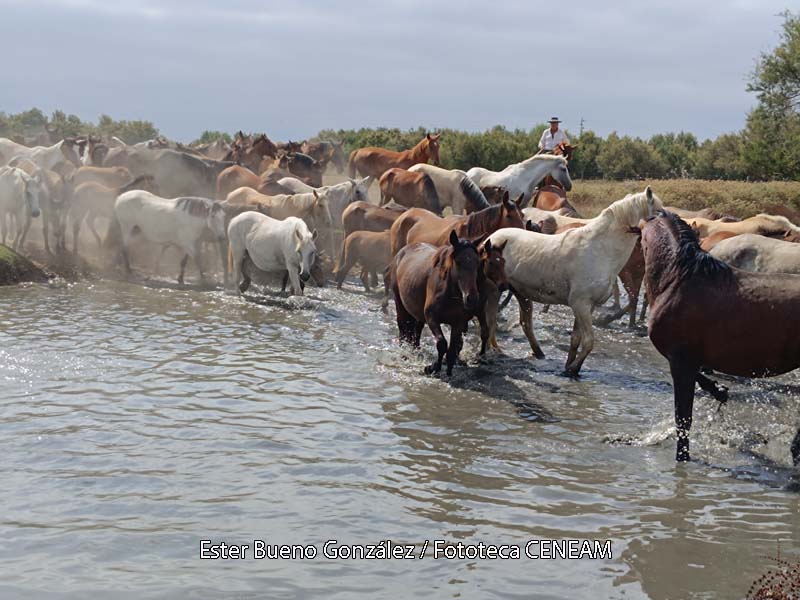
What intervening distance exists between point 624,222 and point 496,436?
3575 millimetres

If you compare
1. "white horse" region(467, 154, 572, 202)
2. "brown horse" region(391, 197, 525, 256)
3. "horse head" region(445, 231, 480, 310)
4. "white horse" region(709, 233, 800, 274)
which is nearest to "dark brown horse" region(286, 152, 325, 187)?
"white horse" region(467, 154, 572, 202)

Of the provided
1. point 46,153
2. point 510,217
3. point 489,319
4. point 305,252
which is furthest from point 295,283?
point 46,153

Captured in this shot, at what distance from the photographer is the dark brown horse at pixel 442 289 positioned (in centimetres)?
957

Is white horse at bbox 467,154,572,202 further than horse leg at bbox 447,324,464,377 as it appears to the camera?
Yes

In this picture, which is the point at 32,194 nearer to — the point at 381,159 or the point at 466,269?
the point at 381,159

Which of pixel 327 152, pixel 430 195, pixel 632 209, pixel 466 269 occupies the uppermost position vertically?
pixel 327 152

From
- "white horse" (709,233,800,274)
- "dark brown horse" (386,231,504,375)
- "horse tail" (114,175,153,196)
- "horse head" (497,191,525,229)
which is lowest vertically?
"dark brown horse" (386,231,504,375)

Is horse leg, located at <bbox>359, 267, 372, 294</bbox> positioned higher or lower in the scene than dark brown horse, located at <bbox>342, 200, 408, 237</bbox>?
lower

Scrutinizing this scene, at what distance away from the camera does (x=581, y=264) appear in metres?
10.8

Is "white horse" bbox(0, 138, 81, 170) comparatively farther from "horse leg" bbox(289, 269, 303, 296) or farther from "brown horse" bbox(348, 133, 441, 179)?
"horse leg" bbox(289, 269, 303, 296)

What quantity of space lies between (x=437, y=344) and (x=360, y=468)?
303 cm

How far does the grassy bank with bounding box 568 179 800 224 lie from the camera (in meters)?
27.9

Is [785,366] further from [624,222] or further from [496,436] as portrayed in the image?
[624,222]

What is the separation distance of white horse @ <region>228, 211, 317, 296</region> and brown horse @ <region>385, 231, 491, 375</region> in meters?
3.53
